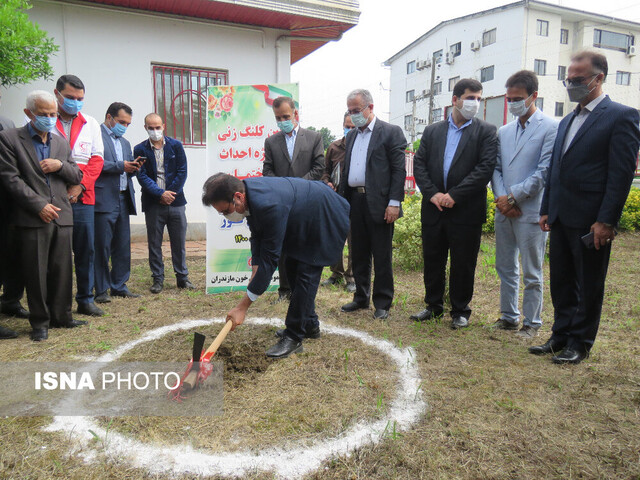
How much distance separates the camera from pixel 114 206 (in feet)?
16.0

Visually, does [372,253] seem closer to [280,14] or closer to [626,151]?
[626,151]

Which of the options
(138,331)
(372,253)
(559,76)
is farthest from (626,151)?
(559,76)

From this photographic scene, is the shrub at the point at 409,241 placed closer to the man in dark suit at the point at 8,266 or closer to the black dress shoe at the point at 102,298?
the black dress shoe at the point at 102,298

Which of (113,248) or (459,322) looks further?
(113,248)

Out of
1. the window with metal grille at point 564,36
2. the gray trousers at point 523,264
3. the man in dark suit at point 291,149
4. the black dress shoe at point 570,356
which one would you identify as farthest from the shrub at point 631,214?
the window with metal grille at point 564,36

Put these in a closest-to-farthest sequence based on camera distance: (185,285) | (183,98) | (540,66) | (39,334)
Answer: (39,334) → (185,285) → (183,98) → (540,66)

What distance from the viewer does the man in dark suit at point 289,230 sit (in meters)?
3.01

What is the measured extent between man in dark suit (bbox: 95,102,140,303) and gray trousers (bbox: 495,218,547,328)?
404 centimetres

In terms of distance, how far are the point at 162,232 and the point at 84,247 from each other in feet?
3.63

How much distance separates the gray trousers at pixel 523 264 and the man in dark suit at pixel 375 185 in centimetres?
101

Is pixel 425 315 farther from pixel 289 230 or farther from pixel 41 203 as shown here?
pixel 41 203

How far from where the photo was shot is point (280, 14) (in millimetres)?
8078

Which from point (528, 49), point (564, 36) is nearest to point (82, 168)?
point (528, 49)

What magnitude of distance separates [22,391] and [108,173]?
2.59 meters
